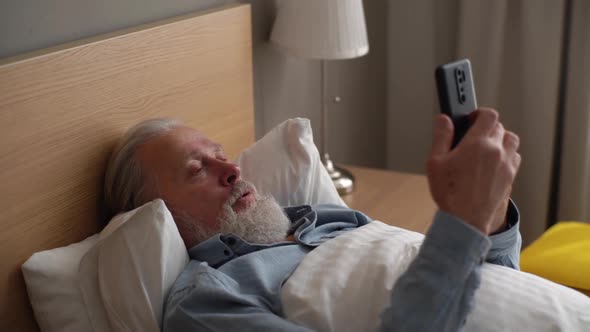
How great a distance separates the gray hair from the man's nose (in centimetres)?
15

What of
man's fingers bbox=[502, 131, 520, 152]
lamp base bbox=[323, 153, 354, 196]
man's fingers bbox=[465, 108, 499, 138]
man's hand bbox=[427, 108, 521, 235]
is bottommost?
lamp base bbox=[323, 153, 354, 196]

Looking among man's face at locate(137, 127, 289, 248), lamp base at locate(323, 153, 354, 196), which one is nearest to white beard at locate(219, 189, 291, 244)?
man's face at locate(137, 127, 289, 248)

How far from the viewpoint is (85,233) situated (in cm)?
137

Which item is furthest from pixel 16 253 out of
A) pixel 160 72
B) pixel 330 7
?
pixel 330 7

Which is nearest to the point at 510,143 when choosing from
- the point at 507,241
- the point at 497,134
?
the point at 497,134

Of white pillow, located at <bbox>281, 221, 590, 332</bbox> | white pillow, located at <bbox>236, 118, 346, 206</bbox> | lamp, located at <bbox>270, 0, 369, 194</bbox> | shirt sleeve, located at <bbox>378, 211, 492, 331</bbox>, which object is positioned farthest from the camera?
lamp, located at <bbox>270, 0, 369, 194</bbox>

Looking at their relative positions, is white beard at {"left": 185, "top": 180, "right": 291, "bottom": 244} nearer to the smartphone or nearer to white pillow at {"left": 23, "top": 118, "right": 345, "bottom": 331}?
white pillow at {"left": 23, "top": 118, "right": 345, "bottom": 331}

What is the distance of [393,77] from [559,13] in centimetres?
71

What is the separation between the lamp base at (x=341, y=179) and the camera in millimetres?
2158

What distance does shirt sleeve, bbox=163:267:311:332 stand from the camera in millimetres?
1072

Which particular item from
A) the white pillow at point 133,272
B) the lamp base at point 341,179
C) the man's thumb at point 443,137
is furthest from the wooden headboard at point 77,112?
the man's thumb at point 443,137

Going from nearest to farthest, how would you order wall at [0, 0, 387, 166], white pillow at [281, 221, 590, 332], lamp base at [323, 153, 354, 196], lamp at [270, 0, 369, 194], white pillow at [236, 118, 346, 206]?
white pillow at [281, 221, 590, 332] < wall at [0, 0, 387, 166] < white pillow at [236, 118, 346, 206] < lamp at [270, 0, 369, 194] < lamp base at [323, 153, 354, 196]

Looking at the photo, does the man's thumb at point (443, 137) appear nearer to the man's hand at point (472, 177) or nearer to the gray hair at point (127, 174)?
the man's hand at point (472, 177)

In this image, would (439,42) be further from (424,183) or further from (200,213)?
(200,213)
